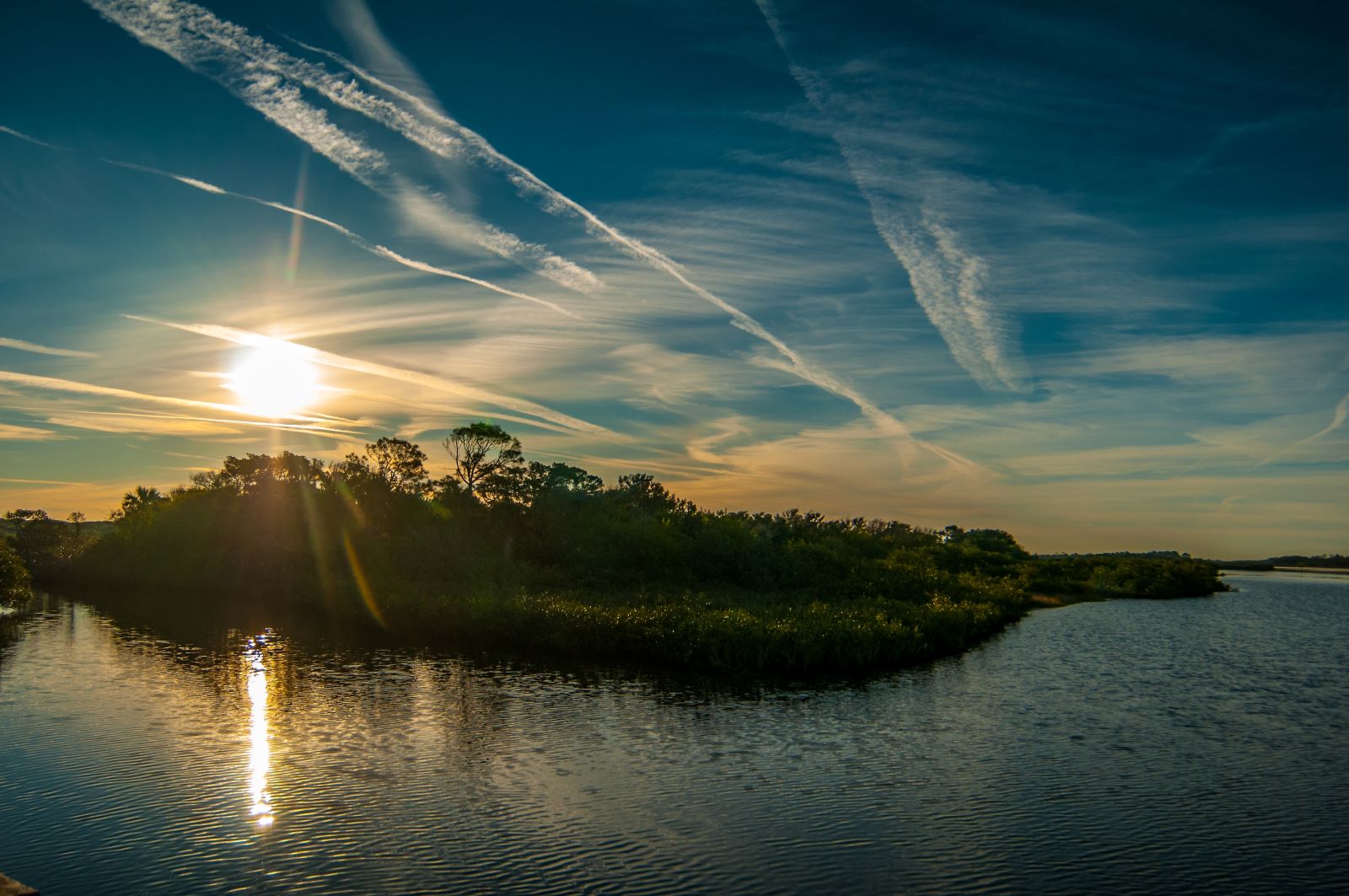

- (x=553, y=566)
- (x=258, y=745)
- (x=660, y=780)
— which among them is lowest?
(x=660, y=780)

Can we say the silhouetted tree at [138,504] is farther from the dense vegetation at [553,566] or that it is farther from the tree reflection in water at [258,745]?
the tree reflection in water at [258,745]

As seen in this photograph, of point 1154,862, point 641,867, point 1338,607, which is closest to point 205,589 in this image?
point 641,867

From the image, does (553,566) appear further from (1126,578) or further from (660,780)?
(1126,578)

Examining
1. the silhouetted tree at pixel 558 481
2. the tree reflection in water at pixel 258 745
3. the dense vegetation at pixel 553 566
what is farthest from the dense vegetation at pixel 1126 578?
the tree reflection in water at pixel 258 745

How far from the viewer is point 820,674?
45750 mm

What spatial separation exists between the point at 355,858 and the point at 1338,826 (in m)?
26.5

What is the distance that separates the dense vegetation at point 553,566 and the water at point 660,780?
19.8 feet

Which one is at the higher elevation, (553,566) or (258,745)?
(553,566)

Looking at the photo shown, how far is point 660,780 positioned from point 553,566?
59.3 meters

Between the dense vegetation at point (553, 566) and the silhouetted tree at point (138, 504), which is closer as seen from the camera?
the dense vegetation at point (553, 566)

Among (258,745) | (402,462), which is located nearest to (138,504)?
(402,462)

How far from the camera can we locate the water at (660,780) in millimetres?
19703

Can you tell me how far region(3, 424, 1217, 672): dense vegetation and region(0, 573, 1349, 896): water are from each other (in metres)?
6.05

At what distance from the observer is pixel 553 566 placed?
84625mm
